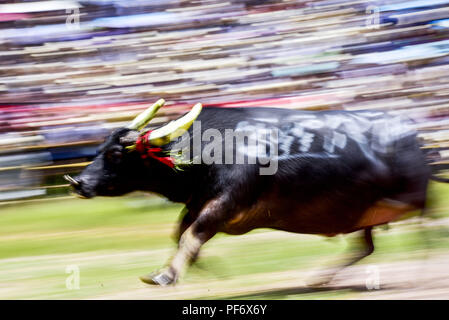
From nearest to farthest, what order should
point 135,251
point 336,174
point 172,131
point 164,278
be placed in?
point 164,278
point 172,131
point 336,174
point 135,251

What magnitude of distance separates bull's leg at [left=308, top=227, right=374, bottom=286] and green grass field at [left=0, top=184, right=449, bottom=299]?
0.68 feet

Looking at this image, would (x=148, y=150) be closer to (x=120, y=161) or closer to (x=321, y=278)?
(x=120, y=161)

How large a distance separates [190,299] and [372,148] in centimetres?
146

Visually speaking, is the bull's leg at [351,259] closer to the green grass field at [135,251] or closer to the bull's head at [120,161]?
the green grass field at [135,251]

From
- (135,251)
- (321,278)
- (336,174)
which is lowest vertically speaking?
(135,251)

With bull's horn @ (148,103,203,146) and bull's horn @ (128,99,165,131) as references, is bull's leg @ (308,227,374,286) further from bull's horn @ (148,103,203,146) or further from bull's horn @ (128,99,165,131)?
bull's horn @ (128,99,165,131)

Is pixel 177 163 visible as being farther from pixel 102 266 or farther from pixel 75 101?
pixel 75 101

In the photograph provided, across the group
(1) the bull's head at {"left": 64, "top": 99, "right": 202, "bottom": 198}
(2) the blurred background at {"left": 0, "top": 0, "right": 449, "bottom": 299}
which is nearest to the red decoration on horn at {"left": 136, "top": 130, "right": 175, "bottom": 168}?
(1) the bull's head at {"left": 64, "top": 99, "right": 202, "bottom": 198}

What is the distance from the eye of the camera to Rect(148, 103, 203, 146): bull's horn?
16.6 feet

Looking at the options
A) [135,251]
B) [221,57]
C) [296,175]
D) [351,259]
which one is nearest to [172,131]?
[296,175]

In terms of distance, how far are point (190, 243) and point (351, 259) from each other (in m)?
1.32

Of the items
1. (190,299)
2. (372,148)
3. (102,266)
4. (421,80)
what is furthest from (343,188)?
(421,80)

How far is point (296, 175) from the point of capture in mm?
5098

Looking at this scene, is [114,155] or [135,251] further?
[135,251]
